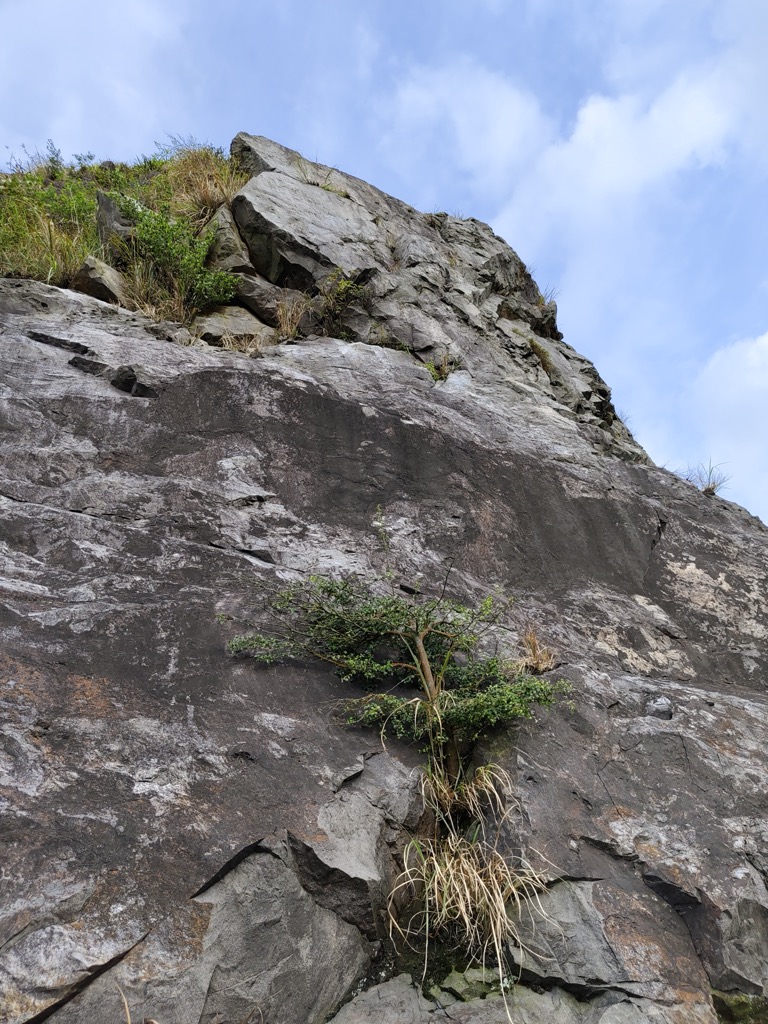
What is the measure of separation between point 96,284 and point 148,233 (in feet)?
3.13

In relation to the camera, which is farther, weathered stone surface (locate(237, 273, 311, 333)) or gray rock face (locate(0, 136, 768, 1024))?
weathered stone surface (locate(237, 273, 311, 333))

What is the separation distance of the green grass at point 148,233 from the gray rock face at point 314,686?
67 cm

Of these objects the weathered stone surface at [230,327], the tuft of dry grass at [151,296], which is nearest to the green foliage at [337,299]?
the weathered stone surface at [230,327]

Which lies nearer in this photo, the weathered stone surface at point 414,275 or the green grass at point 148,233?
the green grass at point 148,233

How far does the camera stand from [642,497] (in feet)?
23.3

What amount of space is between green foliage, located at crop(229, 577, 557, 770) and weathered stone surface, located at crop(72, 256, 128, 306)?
4.33 metres

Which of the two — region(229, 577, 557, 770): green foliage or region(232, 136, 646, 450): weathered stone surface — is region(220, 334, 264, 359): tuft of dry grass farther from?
region(229, 577, 557, 770): green foliage

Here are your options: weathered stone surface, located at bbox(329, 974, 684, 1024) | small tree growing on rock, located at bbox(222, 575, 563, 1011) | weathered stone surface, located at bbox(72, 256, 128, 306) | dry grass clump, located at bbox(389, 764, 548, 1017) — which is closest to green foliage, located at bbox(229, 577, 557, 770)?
small tree growing on rock, located at bbox(222, 575, 563, 1011)

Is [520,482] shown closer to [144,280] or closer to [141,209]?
[144,280]

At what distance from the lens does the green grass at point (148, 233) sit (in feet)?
25.0

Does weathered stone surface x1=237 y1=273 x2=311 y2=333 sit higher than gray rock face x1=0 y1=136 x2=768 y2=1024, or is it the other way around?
weathered stone surface x1=237 y1=273 x2=311 y2=333

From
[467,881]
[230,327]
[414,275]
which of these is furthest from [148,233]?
[467,881]

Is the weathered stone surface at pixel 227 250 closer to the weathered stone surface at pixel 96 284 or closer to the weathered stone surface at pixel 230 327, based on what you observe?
the weathered stone surface at pixel 230 327

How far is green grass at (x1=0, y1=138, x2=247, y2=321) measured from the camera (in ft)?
25.0
